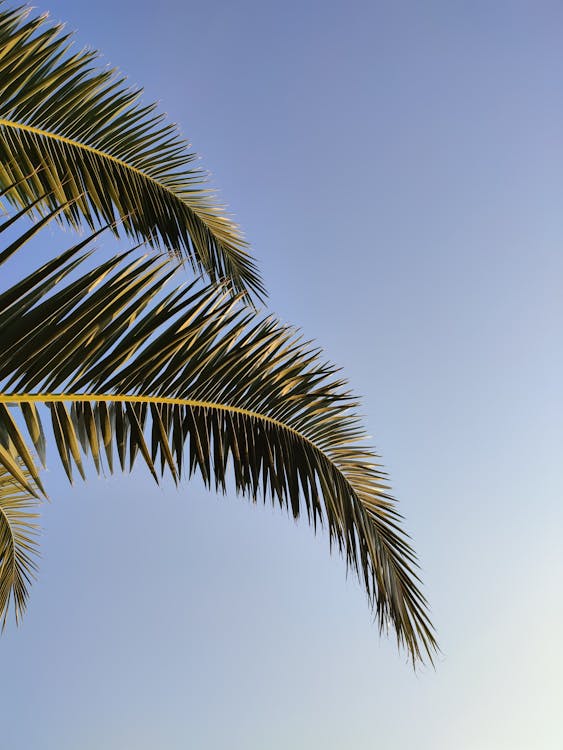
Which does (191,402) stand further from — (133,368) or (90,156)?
(90,156)

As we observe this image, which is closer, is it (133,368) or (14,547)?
(133,368)

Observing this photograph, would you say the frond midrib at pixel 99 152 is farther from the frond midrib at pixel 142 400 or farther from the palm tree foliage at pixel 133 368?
the frond midrib at pixel 142 400

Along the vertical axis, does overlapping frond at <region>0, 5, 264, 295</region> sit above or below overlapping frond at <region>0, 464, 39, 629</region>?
above

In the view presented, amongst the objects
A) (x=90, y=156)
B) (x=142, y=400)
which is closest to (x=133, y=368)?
(x=142, y=400)

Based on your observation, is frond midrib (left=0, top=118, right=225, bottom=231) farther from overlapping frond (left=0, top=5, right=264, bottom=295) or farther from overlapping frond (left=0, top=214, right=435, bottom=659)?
overlapping frond (left=0, top=214, right=435, bottom=659)

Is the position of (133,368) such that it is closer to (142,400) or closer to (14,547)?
(142,400)

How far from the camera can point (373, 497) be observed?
3363 millimetres

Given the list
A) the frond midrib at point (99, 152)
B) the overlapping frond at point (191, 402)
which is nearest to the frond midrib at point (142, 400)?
the overlapping frond at point (191, 402)

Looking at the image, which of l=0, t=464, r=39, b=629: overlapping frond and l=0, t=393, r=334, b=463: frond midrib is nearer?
l=0, t=393, r=334, b=463: frond midrib

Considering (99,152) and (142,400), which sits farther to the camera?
(99,152)

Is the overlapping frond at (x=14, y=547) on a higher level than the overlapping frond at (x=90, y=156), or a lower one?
lower

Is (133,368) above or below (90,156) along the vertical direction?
below

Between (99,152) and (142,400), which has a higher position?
(99,152)

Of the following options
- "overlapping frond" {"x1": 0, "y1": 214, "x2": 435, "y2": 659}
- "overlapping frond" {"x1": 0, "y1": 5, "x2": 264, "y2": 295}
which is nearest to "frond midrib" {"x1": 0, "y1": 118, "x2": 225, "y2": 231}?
"overlapping frond" {"x1": 0, "y1": 5, "x2": 264, "y2": 295}
